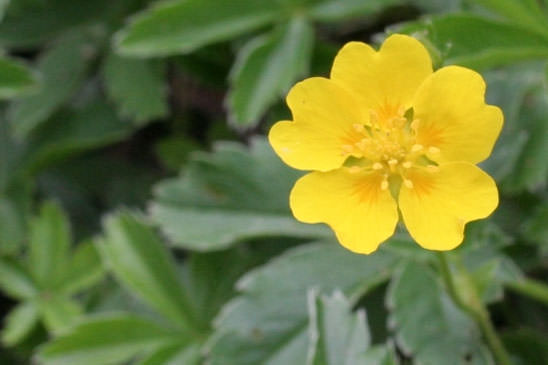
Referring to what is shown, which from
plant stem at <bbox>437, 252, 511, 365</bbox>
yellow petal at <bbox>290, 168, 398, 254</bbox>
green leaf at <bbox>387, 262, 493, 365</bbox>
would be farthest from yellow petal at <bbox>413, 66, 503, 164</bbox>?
green leaf at <bbox>387, 262, 493, 365</bbox>

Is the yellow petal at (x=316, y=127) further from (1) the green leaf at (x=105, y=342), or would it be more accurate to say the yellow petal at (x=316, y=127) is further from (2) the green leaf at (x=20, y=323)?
(2) the green leaf at (x=20, y=323)

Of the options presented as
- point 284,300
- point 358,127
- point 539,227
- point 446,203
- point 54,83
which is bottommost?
point 539,227

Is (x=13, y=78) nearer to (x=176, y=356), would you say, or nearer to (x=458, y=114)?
(x=176, y=356)

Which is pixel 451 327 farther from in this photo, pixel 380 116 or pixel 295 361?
pixel 380 116

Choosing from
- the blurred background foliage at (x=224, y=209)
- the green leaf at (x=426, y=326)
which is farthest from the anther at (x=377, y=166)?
the green leaf at (x=426, y=326)

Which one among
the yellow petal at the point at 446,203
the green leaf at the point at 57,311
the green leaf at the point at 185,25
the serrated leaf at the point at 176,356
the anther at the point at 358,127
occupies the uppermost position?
the green leaf at the point at 185,25

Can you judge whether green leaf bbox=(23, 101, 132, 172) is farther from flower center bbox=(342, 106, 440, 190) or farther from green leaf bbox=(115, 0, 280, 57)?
flower center bbox=(342, 106, 440, 190)

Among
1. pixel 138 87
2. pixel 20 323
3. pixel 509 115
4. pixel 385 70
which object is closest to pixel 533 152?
pixel 509 115

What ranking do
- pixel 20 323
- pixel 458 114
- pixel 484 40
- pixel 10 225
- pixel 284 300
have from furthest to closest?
pixel 10 225 < pixel 20 323 < pixel 284 300 < pixel 484 40 < pixel 458 114
